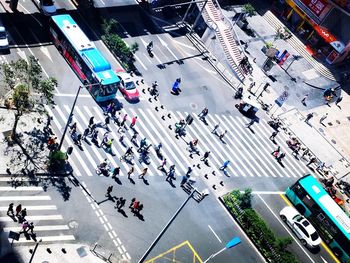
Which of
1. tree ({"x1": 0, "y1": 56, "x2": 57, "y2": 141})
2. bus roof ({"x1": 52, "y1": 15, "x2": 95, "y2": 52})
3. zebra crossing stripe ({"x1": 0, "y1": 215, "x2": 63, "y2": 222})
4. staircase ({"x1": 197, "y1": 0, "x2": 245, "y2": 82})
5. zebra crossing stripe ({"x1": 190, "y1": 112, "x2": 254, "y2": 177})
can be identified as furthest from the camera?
staircase ({"x1": 197, "y1": 0, "x2": 245, "y2": 82})

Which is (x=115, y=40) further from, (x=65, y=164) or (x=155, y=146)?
(x=65, y=164)

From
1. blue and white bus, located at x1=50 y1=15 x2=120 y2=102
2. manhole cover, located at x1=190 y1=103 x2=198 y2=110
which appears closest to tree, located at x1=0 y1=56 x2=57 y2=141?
blue and white bus, located at x1=50 y1=15 x2=120 y2=102

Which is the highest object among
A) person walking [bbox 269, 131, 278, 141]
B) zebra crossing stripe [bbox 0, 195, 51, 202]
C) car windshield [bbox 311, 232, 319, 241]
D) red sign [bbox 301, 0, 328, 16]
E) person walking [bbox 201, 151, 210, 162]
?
red sign [bbox 301, 0, 328, 16]

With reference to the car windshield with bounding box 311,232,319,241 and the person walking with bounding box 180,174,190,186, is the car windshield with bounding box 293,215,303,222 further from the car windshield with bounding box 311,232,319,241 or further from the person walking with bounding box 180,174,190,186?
the person walking with bounding box 180,174,190,186

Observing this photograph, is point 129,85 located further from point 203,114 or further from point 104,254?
point 104,254

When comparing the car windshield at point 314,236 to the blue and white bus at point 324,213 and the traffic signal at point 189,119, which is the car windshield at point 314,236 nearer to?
the blue and white bus at point 324,213

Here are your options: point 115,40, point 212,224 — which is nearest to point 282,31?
point 115,40
